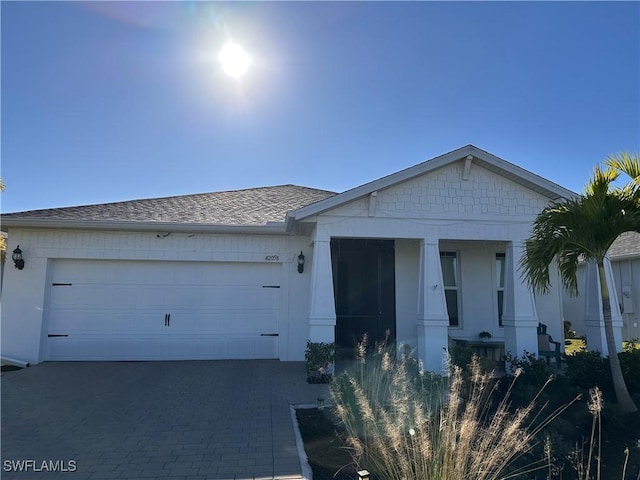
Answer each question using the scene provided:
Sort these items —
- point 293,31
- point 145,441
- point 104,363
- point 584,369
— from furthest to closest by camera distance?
point 104,363
point 293,31
point 584,369
point 145,441

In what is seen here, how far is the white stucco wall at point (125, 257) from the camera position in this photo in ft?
33.0

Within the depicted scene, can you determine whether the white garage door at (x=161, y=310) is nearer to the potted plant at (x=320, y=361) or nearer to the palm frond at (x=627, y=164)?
the potted plant at (x=320, y=361)

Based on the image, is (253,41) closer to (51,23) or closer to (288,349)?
(51,23)

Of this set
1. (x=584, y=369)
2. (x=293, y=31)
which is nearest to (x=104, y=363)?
(x=293, y=31)

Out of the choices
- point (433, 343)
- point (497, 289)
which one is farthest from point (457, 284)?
point (433, 343)

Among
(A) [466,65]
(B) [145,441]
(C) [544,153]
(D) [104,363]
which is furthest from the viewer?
(C) [544,153]

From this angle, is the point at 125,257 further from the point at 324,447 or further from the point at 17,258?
the point at 324,447

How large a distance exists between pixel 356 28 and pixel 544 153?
20.2 feet

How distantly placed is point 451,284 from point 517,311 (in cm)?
228

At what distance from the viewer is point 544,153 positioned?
34.9ft

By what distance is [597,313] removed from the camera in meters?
9.05

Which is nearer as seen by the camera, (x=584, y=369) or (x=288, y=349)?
(x=584, y=369)

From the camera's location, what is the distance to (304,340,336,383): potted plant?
27.1ft

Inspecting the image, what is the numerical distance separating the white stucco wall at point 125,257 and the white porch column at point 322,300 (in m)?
1.82
